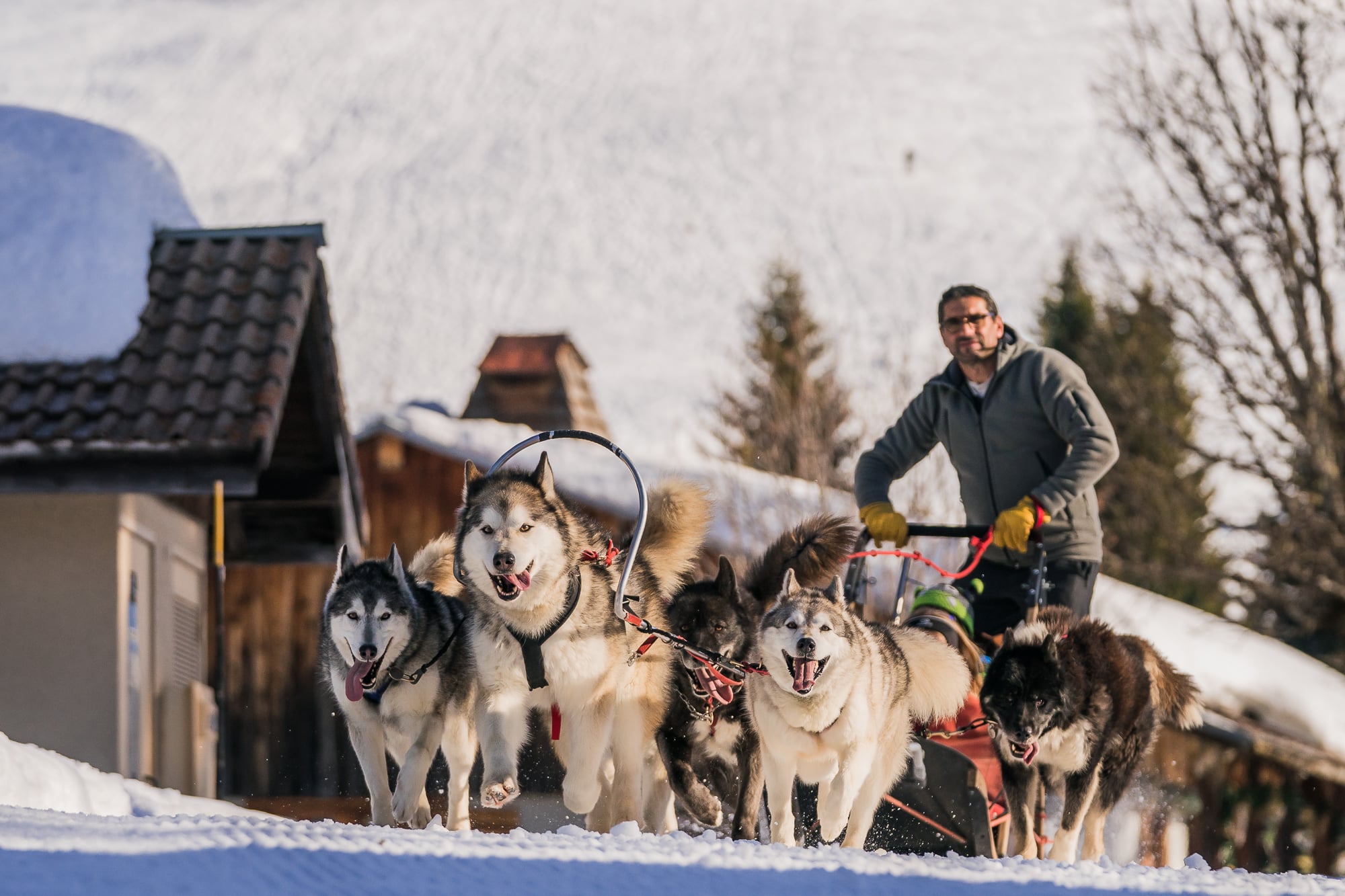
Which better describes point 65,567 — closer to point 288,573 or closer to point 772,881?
point 288,573

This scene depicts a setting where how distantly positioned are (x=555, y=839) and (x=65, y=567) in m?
8.04

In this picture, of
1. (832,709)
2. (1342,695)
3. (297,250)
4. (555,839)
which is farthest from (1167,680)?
(1342,695)

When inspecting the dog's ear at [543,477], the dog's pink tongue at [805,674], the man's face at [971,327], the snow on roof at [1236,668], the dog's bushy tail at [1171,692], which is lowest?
the snow on roof at [1236,668]

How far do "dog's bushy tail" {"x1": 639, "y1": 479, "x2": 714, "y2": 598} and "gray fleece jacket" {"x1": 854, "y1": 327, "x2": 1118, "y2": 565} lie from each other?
0.69 metres

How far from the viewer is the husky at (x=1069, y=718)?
5.65 m

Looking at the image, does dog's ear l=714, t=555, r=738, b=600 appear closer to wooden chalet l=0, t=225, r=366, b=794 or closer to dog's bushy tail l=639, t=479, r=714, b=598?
dog's bushy tail l=639, t=479, r=714, b=598

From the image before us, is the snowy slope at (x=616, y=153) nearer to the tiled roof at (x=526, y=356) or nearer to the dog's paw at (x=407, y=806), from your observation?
the tiled roof at (x=526, y=356)

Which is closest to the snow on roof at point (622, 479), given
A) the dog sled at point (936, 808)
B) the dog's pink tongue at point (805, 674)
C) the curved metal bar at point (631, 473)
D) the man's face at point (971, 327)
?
the man's face at point (971, 327)

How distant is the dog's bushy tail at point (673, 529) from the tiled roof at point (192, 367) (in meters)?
4.54

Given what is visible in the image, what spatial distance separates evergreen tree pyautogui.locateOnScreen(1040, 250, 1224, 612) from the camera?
61.0ft

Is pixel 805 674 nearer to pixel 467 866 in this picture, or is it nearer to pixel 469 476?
pixel 469 476

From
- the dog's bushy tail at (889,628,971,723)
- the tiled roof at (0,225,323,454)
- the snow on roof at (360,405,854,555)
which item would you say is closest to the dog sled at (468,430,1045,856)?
the dog's bushy tail at (889,628,971,723)

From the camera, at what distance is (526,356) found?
37188 millimetres

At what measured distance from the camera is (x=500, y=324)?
103188 mm
